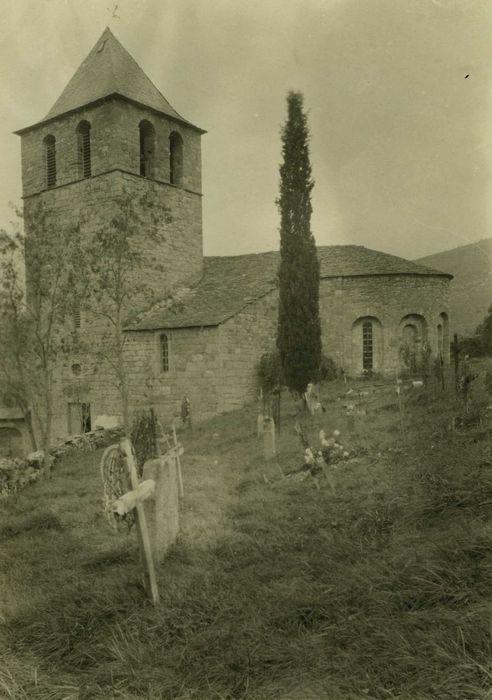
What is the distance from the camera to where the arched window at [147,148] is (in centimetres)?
2172

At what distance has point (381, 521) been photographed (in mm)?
5410

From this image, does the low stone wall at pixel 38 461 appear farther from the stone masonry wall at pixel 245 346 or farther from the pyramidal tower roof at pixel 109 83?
the pyramidal tower roof at pixel 109 83

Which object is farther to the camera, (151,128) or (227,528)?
(151,128)

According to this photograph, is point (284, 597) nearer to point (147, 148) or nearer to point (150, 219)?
point (150, 219)

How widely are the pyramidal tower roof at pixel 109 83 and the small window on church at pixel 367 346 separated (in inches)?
437

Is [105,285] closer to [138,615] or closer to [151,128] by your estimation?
[151,128]

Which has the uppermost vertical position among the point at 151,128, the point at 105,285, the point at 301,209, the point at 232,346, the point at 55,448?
the point at 151,128

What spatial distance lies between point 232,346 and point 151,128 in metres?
9.57

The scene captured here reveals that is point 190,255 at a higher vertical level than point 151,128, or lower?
lower

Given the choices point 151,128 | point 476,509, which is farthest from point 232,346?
point 476,509

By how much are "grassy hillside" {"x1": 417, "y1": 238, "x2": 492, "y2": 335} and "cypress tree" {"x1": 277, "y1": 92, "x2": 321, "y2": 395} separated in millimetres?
19235

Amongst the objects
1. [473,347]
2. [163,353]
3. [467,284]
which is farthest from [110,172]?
[467,284]

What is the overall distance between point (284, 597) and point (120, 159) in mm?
19005

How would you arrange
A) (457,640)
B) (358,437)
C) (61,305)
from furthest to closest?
1. (61,305)
2. (358,437)
3. (457,640)
